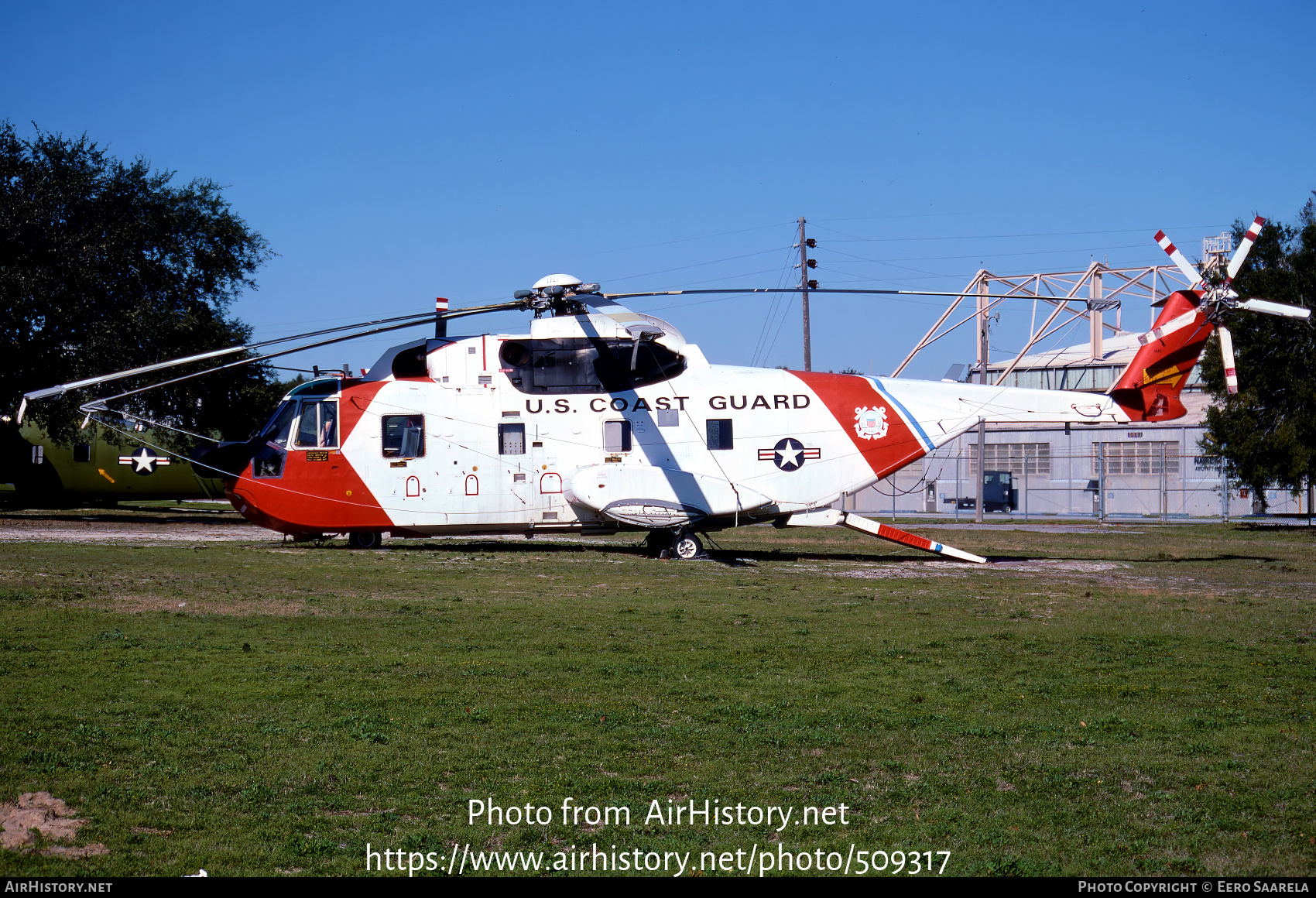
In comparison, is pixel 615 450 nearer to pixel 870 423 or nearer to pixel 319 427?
pixel 870 423

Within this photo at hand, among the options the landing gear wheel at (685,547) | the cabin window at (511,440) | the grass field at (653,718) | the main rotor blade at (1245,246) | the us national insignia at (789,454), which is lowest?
the grass field at (653,718)

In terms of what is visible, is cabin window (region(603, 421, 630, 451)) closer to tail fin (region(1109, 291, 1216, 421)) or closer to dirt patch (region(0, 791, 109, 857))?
tail fin (region(1109, 291, 1216, 421))

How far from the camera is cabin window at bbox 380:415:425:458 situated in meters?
23.3

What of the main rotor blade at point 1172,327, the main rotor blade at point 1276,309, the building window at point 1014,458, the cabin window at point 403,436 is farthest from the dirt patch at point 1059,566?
the building window at point 1014,458

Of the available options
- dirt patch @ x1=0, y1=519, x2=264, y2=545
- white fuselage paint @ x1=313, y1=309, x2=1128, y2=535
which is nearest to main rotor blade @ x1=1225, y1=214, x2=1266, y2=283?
white fuselage paint @ x1=313, y1=309, x2=1128, y2=535

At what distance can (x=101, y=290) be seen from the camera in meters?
36.8

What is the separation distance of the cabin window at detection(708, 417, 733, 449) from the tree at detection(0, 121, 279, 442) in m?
22.7

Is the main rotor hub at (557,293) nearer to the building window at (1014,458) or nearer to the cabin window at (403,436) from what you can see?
the cabin window at (403,436)

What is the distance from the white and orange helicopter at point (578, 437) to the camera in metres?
23.3

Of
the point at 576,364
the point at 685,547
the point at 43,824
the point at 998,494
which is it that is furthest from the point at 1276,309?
the point at 998,494

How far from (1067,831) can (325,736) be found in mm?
5409

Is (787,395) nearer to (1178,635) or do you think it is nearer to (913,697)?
(1178,635)

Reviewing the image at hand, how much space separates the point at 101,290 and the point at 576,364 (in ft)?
75.5

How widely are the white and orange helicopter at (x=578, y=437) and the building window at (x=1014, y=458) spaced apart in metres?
34.2
